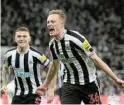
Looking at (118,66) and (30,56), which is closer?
(30,56)

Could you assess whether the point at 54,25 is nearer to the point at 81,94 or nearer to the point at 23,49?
the point at 81,94

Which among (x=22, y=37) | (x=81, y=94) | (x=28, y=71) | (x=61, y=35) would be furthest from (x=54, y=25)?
(x=28, y=71)

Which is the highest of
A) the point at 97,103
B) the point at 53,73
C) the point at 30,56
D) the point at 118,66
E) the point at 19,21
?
the point at 19,21

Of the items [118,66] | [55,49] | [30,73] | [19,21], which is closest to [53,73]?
[55,49]

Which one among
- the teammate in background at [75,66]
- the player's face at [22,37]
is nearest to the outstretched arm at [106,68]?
the teammate in background at [75,66]

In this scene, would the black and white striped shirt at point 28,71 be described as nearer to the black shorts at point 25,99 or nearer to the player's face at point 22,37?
the black shorts at point 25,99

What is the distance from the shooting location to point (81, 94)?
6.33 metres

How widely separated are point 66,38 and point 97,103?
886mm

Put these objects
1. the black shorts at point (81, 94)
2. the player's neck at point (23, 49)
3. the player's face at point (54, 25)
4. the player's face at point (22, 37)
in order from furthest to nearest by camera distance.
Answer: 1. the player's neck at point (23, 49)
2. the player's face at point (22, 37)
3. the black shorts at point (81, 94)
4. the player's face at point (54, 25)

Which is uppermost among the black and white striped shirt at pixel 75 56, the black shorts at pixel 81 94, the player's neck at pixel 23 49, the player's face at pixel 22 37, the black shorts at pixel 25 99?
the player's face at pixel 22 37

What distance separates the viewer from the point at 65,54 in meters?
6.28

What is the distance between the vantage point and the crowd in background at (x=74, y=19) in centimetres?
2055

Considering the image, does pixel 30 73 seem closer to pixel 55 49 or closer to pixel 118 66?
pixel 55 49

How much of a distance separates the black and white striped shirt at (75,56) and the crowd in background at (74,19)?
12.7 metres
